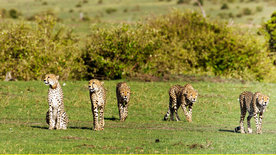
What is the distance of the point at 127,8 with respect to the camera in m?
106

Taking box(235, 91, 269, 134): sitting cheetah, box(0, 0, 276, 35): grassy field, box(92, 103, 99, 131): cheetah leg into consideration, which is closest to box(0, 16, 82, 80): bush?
box(92, 103, 99, 131): cheetah leg

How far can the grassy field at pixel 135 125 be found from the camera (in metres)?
13.6

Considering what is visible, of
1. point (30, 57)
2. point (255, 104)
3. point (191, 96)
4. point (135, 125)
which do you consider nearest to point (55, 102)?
point (135, 125)

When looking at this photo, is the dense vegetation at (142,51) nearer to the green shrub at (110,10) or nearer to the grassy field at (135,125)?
the grassy field at (135,125)

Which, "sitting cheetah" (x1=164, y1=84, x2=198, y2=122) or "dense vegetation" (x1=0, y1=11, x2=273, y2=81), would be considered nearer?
"sitting cheetah" (x1=164, y1=84, x2=198, y2=122)

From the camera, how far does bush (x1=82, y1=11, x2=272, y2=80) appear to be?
3753 cm

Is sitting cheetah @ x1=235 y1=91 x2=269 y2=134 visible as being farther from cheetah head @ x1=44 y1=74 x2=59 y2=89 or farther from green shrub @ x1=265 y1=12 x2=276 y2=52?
green shrub @ x1=265 y1=12 x2=276 y2=52

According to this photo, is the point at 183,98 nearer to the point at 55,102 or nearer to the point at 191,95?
the point at 191,95

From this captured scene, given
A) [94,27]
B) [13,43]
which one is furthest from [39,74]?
[94,27]

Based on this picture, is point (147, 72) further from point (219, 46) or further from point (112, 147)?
point (112, 147)

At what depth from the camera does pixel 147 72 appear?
37656mm

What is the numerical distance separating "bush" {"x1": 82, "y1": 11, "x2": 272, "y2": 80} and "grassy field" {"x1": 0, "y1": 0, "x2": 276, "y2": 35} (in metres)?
44.0

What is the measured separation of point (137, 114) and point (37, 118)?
15.2ft

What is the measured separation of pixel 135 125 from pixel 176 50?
77.5ft
